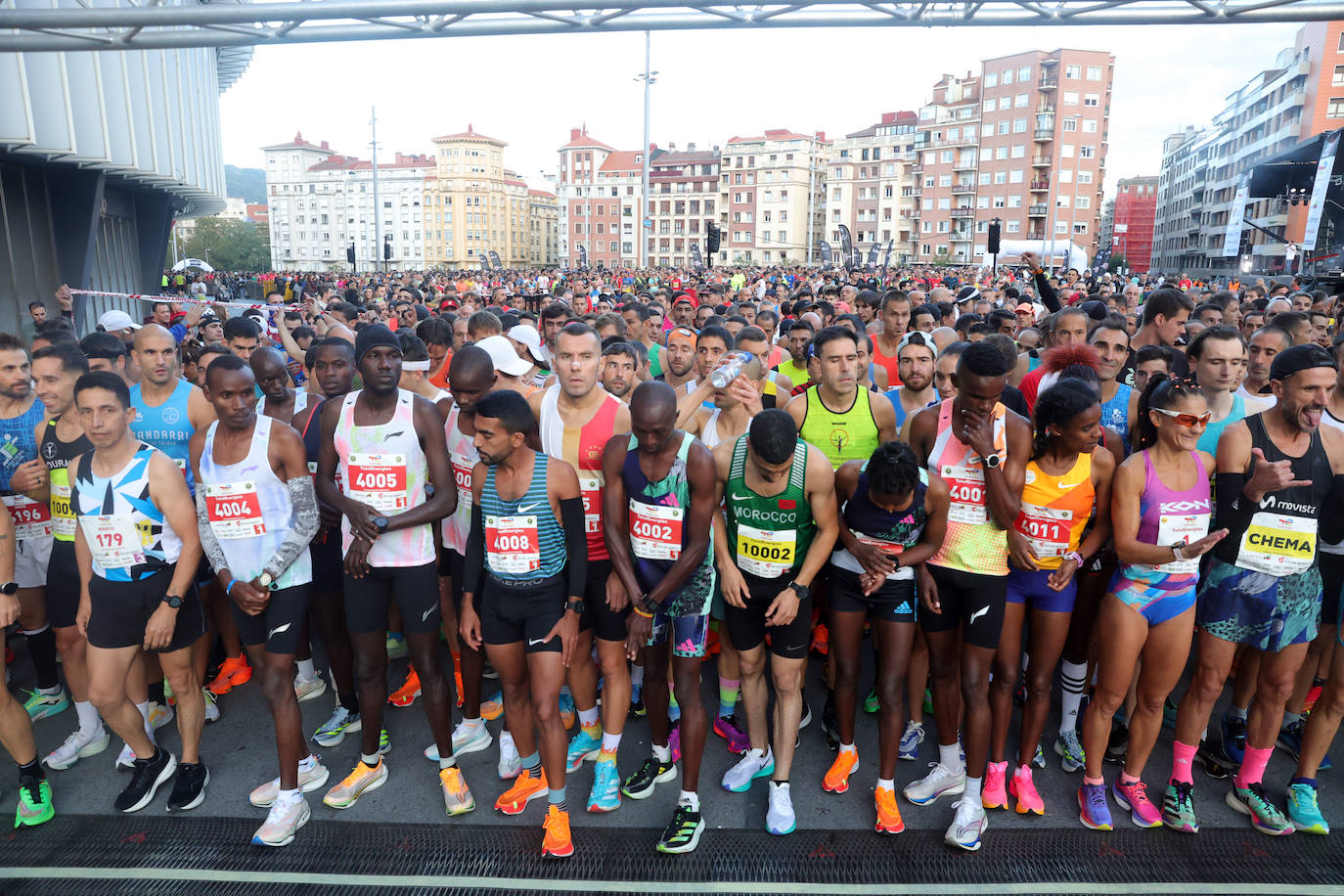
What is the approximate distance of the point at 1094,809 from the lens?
390 centimetres

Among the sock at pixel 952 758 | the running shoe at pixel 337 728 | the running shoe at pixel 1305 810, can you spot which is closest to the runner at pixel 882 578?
the sock at pixel 952 758

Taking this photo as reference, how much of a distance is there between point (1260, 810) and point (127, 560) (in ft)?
18.6

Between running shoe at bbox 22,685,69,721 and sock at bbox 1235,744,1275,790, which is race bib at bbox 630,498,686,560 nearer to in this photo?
sock at bbox 1235,744,1275,790

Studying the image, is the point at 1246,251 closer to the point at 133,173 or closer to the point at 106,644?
the point at 133,173

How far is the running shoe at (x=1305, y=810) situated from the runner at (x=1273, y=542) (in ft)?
0.22

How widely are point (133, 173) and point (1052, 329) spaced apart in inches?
851

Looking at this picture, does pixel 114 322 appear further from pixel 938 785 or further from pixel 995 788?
pixel 995 788

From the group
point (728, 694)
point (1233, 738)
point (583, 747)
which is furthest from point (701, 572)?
point (1233, 738)

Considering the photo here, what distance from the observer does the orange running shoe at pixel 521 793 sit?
4.04 metres

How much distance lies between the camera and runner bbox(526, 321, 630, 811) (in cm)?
404

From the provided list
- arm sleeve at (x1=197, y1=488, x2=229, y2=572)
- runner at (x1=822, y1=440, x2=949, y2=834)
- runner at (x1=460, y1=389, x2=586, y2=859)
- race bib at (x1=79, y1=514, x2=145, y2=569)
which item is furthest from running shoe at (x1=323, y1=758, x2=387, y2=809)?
runner at (x1=822, y1=440, x2=949, y2=834)

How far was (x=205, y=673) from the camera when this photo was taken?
206 inches

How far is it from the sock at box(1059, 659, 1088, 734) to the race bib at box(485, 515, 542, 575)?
300 cm

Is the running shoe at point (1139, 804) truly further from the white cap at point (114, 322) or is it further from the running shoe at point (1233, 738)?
the white cap at point (114, 322)
